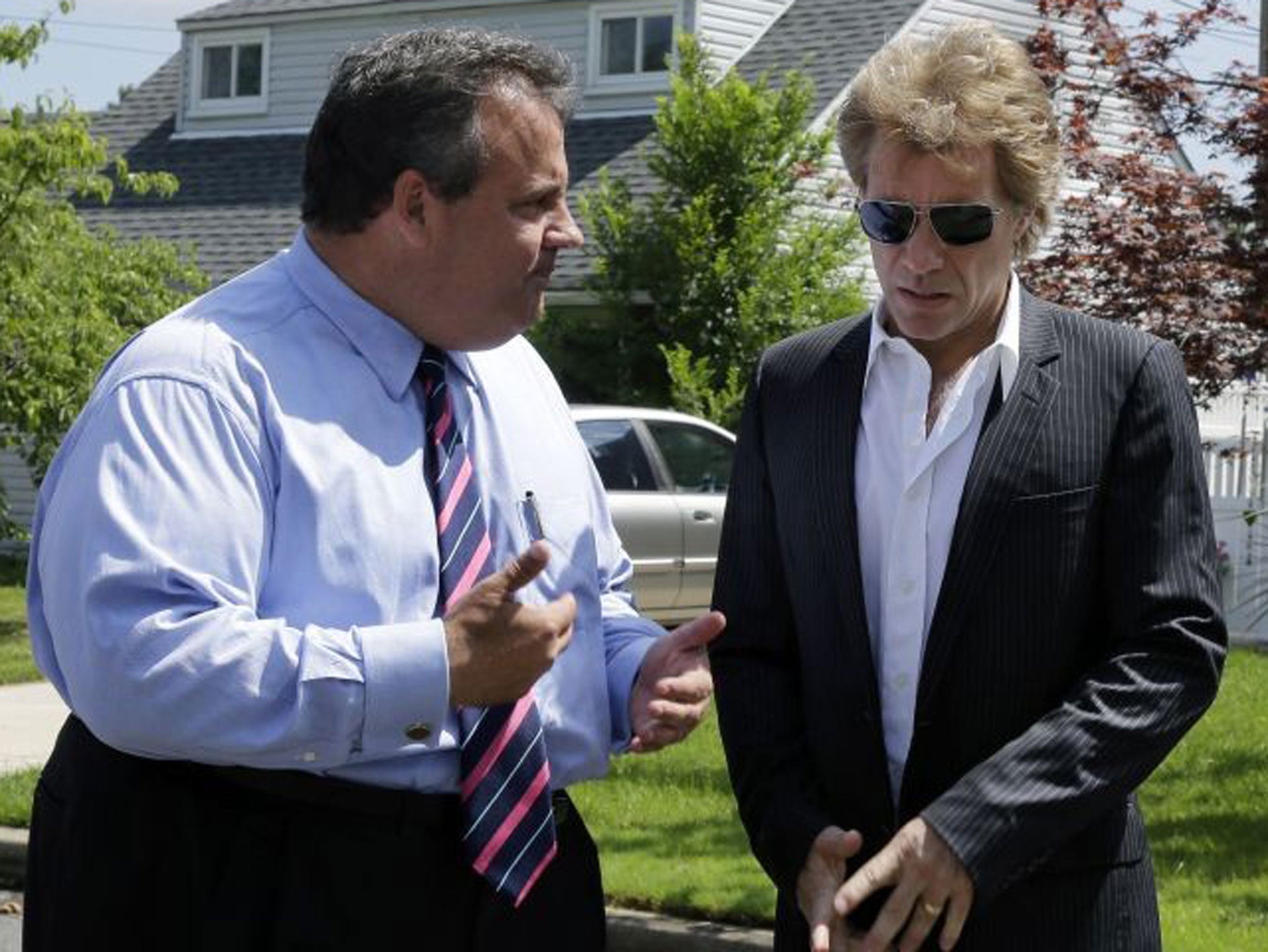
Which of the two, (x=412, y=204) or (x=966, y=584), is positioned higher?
(x=412, y=204)

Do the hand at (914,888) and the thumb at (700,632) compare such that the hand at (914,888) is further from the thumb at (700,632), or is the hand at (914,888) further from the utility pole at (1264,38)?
the utility pole at (1264,38)

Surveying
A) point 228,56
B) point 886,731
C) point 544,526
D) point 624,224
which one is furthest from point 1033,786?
point 228,56

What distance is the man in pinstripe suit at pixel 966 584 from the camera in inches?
127

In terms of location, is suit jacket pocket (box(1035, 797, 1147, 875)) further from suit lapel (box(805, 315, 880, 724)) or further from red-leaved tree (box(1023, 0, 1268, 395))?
red-leaved tree (box(1023, 0, 1268, 395))

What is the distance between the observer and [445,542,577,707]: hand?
120 inches

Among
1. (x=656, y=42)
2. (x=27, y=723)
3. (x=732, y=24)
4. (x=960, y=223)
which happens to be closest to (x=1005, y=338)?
(x=960, y=223)

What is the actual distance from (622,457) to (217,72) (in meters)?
18.2

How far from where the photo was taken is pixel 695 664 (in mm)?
3555

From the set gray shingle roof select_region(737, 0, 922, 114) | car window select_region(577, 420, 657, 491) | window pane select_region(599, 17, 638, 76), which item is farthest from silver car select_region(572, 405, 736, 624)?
window pane select_region(599, 17, 638, 76)

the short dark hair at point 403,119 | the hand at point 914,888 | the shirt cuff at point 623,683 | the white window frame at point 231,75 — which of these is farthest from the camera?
the white window frame at point 231,75

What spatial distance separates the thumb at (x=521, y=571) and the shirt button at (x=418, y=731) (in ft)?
0.68

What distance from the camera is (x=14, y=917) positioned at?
8.40 metres

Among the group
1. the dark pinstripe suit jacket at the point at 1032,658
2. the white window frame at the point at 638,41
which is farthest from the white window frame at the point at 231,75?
the dark pinstripe suit jacket at the point at 1032,658

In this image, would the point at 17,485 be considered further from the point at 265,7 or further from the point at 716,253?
Result: the point at 716,253
